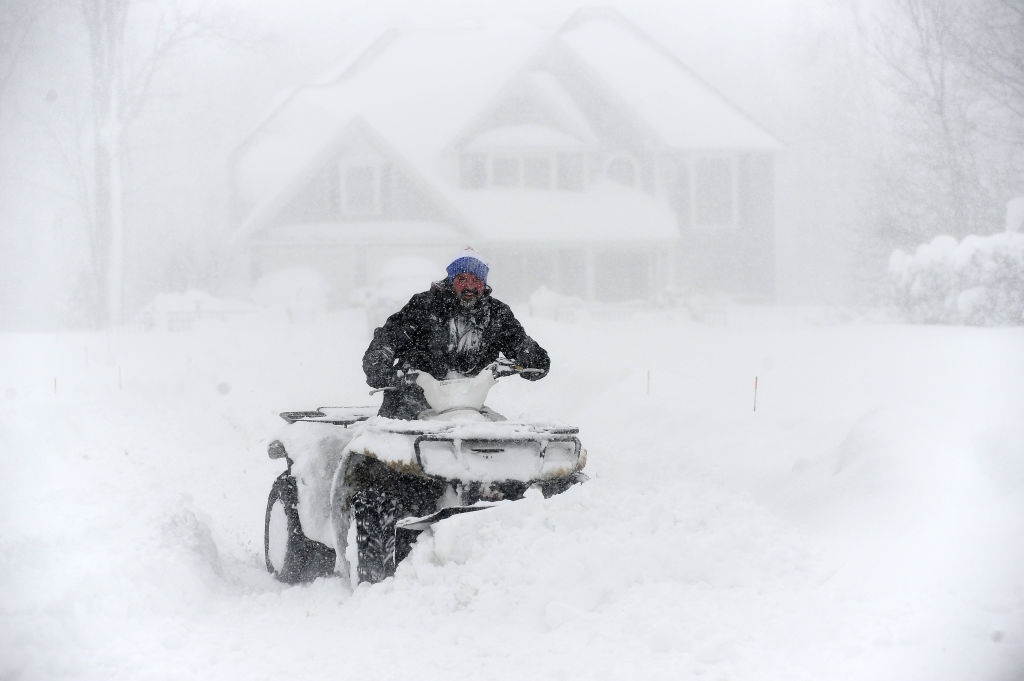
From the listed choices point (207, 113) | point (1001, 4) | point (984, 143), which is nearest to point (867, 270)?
point (984, 143)

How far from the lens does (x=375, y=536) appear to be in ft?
18.0

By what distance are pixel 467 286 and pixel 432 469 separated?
1.19 meters

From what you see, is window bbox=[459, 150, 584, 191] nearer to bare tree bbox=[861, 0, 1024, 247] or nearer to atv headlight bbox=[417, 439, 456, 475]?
bare tree bbox=[861, 0, 1024, 247]

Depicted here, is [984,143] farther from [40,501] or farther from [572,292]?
[40,501]

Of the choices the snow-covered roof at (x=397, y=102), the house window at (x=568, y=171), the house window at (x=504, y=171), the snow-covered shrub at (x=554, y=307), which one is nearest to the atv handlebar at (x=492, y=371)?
the snow-covered shrub at (x=554, y=307)

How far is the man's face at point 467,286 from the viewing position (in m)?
6.04

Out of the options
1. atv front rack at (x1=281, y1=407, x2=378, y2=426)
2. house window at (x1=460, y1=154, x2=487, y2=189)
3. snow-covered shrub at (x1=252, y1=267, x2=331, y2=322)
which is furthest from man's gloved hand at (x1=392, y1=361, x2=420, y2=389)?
house window at (x1=460, y1=154, x2=487, y2=189)

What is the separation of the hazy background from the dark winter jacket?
953 inches

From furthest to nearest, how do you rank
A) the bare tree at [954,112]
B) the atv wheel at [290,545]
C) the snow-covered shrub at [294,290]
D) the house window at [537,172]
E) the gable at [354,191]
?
the house window at [537,172] → the gable at [354,191] → the snow-covered shrub at [294,290] → the bare tree at [954,112] → the atv wheel at [290,545]

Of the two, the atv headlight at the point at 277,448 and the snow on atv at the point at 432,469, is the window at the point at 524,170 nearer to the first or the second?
the atv headlight at the point at 277,448

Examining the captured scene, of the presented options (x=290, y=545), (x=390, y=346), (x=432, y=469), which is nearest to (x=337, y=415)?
(x=290, y=545)

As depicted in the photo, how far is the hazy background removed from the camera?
31.0m

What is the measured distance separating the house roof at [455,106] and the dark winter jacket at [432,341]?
25.8 meters

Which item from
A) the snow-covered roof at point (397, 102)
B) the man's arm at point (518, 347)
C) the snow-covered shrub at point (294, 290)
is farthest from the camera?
the snow-covered roof at point (397, 102)
